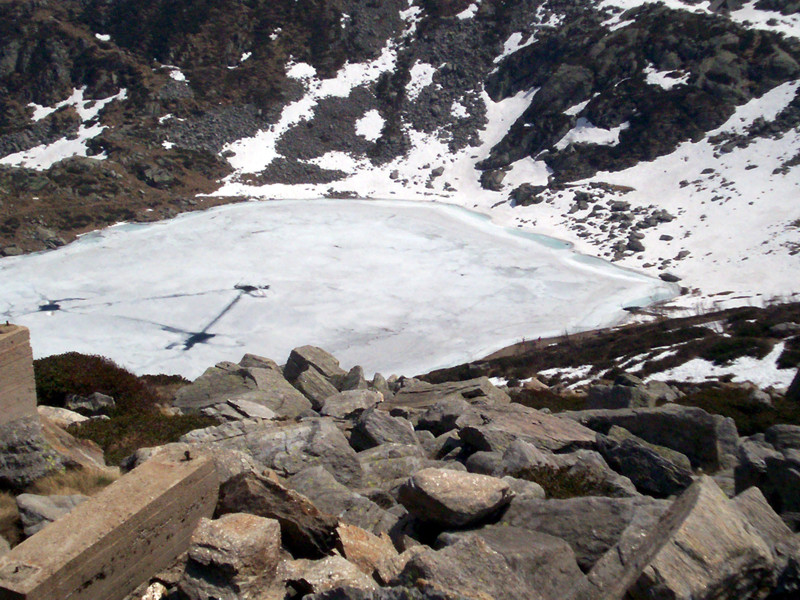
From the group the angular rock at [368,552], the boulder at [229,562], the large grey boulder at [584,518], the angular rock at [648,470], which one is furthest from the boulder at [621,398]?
the boulder at [229,562]

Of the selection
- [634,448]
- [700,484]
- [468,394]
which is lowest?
[468,394]

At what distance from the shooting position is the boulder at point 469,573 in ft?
14.1

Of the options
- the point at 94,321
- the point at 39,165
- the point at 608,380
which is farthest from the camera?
the point at 39,165

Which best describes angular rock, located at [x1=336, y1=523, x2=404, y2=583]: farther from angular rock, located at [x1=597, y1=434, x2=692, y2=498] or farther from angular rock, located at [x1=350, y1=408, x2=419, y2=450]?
angular rock, located at [x1=350, y1=408, x2=419, y2=450]

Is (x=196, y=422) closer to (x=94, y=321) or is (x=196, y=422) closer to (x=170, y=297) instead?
(x=94, y=321)

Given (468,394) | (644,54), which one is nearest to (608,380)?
(468,394)

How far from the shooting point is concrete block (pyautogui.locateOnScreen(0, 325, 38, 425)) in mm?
7390

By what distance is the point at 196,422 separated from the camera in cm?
1087

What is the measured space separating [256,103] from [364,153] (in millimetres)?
12660

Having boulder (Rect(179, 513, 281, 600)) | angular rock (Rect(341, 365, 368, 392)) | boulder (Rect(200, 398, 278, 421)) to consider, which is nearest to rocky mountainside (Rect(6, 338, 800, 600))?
boulder (Rect(179, 513, 281, 600))

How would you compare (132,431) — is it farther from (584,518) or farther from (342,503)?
Answer: (584,518)

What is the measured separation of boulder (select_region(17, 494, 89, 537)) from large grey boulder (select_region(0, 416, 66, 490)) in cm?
89

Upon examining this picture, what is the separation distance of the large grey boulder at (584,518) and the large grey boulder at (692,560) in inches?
11.9

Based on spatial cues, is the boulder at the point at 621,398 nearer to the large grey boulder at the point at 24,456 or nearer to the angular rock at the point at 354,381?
the angular rock at the point at 354,381
